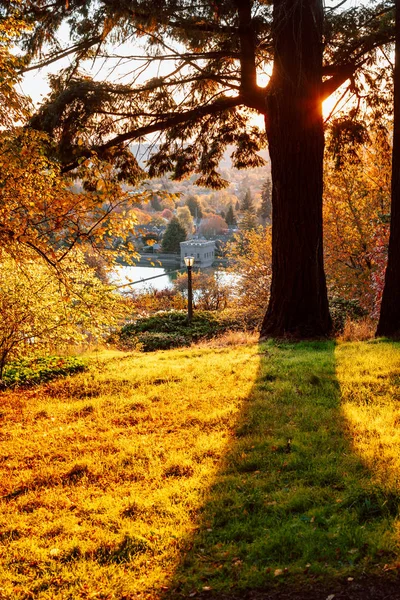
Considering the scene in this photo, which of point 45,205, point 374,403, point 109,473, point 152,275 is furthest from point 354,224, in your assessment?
point 152,275

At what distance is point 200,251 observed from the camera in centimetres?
5206

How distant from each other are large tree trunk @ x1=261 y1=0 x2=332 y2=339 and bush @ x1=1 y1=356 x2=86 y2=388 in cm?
306

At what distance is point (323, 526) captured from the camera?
2.96m

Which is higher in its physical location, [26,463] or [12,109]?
[12,109]

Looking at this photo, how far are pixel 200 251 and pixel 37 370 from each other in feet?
149

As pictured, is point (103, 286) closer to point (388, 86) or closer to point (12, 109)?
point (12, 109)

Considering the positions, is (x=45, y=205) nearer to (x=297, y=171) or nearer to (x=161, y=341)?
(x=297, y=171)

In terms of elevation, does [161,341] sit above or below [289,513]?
below

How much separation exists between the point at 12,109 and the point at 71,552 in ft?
13.1

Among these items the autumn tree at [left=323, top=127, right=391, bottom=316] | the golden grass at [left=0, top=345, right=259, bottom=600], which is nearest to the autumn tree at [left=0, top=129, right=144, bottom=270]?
the golden grass at [left=0, top=345, right=259, bottom=600]

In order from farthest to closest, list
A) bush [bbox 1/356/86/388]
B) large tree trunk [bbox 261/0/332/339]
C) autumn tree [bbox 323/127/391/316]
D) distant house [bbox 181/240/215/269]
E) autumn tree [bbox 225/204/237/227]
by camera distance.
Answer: autumn tree [bbox 225/204/237/227], distant house [bbox 181/240/215/269], autumn tree [bbox 323/127/391/316], large tree trunk [bbox 261/0/332/339], bush [bbox 1/356/86/388]

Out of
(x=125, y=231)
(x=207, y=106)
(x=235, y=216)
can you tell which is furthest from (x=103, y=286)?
(x=235, y=216)

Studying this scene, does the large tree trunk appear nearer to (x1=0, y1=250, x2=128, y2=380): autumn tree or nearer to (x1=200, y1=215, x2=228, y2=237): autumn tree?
(x1=0, y1=250, x2=128, y2=380): autumn tree

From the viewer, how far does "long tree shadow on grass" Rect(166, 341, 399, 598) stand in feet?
8.63
